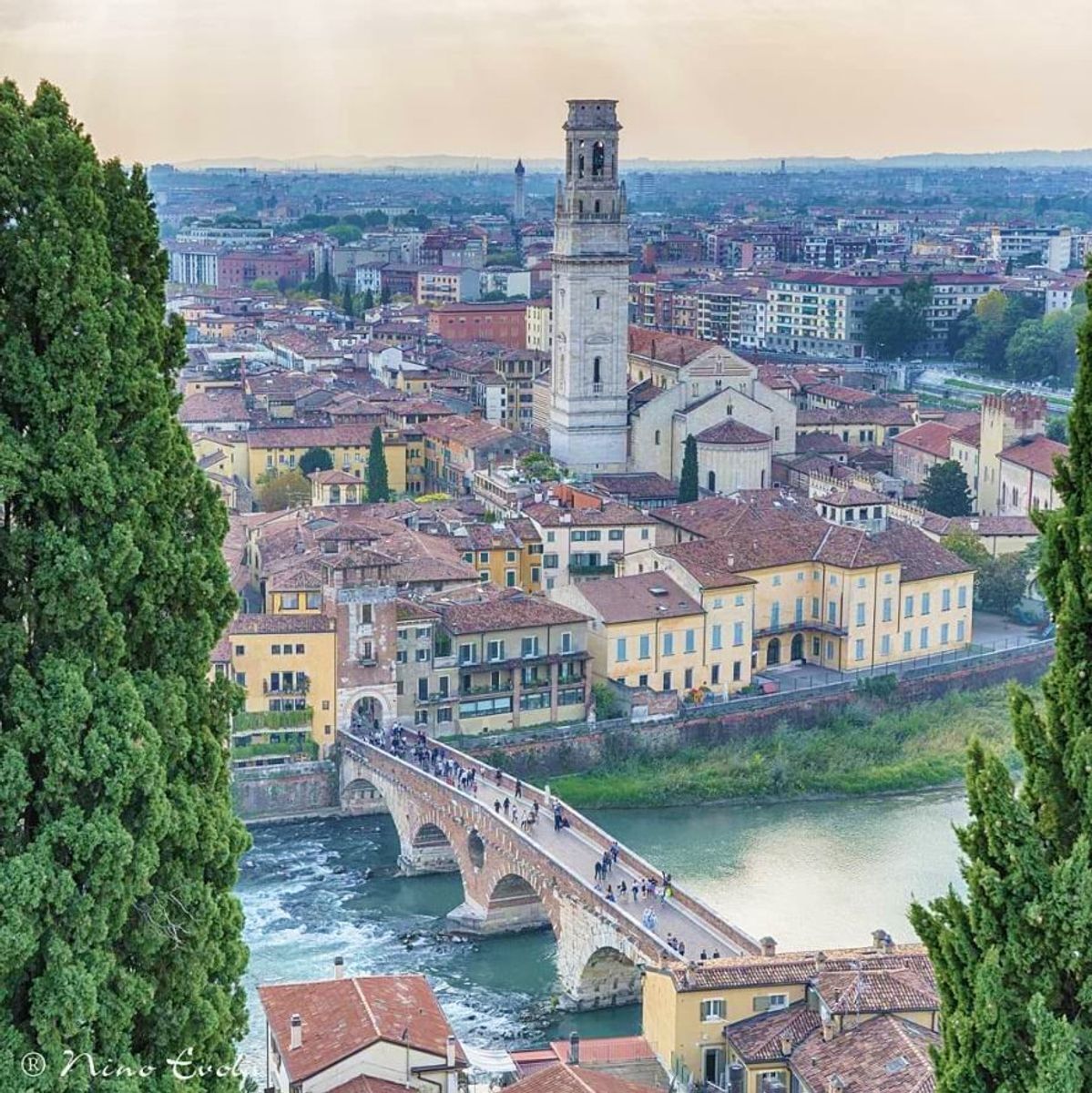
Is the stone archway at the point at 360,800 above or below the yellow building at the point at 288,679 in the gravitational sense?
below

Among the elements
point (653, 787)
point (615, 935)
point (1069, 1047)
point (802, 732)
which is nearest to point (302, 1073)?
point (615, 935)

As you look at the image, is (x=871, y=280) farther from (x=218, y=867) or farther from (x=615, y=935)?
(x=218, y=867)

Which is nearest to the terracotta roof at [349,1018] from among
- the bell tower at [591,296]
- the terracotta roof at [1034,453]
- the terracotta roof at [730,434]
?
the terracotta roof at [1034,453]

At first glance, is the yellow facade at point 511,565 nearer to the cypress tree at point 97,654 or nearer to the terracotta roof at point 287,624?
the terracotta roof at point 287,624

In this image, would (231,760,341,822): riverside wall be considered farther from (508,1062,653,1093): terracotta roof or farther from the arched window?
the arched window

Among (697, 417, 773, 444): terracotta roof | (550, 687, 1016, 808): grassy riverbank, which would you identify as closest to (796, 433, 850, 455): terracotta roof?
(697, 417, 773, 444): terracotta roof

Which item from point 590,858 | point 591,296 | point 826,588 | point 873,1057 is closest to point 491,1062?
point 873,1057
